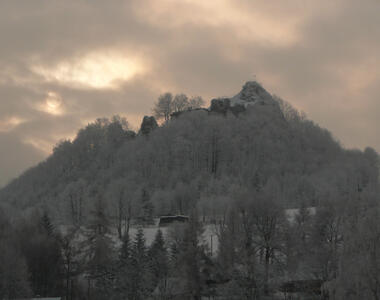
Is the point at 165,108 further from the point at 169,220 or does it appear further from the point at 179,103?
the point at 169,220

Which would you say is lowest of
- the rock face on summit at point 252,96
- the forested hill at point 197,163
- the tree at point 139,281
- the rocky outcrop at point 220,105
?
the tree at point 139,281

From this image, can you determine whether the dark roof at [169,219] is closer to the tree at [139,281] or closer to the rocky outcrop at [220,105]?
the tree at [139,281]

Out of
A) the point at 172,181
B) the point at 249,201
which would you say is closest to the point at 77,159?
the point at 172,181

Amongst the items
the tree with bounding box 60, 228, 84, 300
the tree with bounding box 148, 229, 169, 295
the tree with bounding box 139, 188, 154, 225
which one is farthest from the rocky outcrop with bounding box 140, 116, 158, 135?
the tree with bounding box 148, 229, 169, 295

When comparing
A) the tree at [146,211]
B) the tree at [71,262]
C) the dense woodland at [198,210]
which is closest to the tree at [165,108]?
the dense woodland at [198,210]

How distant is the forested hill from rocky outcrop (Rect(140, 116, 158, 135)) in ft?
0.98

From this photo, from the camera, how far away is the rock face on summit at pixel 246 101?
15362cm

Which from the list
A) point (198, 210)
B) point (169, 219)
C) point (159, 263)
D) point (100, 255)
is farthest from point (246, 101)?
point (159, 263)

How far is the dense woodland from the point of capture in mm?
48531

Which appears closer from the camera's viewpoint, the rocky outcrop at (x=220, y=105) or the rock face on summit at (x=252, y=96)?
the rocky outcrop at (x=220, y=105)

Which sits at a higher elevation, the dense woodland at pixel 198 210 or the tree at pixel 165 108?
the tree at pixel 165 108

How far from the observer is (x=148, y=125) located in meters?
153

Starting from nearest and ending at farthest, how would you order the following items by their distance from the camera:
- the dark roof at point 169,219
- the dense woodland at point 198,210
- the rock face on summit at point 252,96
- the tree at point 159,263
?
the dense woodland at point 198,210 < the tree at point 159,263 < the dark roof at point 169,219 < the rock face on summit at point 252,96

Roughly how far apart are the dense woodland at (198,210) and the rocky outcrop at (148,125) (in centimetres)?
38
